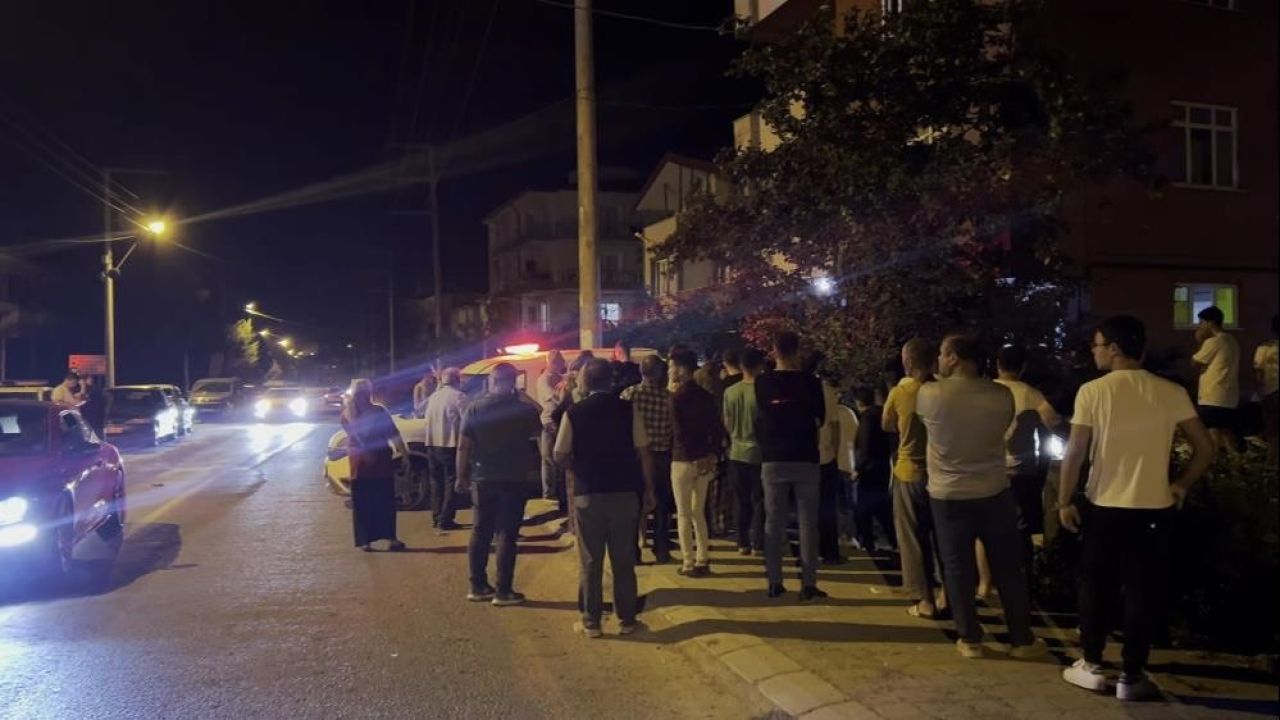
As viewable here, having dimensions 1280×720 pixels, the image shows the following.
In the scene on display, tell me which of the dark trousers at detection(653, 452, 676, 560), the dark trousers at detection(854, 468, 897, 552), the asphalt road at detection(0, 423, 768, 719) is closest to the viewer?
the asphalt road at detection(0, 423, 768, 719)

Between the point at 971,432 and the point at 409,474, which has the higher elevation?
the point at 971,432

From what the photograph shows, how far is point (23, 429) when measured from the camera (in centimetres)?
943

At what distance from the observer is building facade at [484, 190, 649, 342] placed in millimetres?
57438

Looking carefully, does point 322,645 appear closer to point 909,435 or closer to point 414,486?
point 909,435

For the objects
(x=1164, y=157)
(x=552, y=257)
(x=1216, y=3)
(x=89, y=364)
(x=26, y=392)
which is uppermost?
(x=552, y=257)

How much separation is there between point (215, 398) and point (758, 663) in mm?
37757

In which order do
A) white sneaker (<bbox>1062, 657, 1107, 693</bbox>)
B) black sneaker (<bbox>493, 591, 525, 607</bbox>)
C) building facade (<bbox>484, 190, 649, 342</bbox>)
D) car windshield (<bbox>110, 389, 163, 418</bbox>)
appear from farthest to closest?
building facade (<bbox>484, 190, 649, 342</bbox>)
car windshield (<bbox>110, 389, 163, 418</bbox>)
black sneaker (<bbox>493, 591, 525, 607</bbox>)
white sneaker (<bbox>1062, 657, 1107, 693</bbox>)

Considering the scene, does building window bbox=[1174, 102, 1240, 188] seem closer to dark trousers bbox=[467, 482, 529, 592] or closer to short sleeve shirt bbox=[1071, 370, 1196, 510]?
short sleeve shirt bbox=[1071, 370, 1196, 510]

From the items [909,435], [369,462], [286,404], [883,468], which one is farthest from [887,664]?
[286,404]

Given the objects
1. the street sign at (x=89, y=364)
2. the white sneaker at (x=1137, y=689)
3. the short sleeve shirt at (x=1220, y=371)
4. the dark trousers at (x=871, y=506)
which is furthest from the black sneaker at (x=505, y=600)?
the street sign at (x=89, y=364)

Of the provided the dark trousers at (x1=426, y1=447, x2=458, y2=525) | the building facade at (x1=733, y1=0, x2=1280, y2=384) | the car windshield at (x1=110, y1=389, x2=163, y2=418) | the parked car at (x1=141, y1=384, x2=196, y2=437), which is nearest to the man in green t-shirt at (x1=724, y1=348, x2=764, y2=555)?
the building facade at (x1=733, y1=0, x2=1280, y2=384)

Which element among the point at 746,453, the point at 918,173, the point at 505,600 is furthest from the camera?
the point at 918,173

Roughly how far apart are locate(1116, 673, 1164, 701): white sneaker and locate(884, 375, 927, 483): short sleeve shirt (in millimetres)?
1862

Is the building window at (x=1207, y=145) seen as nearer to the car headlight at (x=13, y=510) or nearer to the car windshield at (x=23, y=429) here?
the car headlight at (x=13, y=510)
